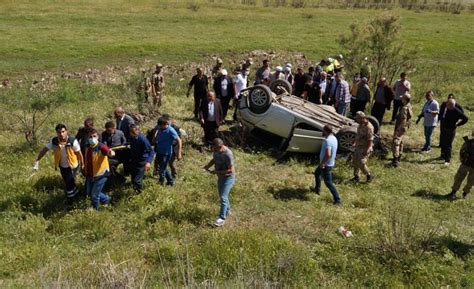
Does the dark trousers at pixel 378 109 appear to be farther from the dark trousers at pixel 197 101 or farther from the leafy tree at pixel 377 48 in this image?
the dark trousers at pixel 197 101

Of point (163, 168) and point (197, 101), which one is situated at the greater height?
point (197, 101)

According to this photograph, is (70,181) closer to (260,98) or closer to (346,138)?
(260,98)

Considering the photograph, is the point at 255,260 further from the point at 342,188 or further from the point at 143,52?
the point at 143,52

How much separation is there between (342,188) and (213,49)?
19.6 meters

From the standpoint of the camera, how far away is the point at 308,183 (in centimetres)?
1088

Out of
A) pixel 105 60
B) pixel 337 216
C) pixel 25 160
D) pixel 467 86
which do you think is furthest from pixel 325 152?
pixel 105 60

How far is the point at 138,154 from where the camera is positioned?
9312 millimetres

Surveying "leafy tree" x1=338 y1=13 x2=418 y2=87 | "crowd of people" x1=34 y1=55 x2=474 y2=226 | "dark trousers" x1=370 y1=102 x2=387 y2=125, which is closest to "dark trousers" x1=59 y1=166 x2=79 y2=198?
"crowd of people" x1=34 y1=55 x2=474 y2=226

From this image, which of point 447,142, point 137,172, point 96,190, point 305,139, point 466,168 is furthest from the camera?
point 447,142

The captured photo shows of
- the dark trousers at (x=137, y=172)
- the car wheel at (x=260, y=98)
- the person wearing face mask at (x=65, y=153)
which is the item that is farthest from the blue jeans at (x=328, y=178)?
the person wearing face mask at (x=65, y=153)

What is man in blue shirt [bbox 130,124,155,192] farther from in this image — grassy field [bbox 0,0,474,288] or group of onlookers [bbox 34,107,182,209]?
grassy field [bbox 0,0,474,288]

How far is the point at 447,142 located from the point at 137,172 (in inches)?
305

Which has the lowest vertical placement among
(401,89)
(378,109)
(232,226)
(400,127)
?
(232,226)

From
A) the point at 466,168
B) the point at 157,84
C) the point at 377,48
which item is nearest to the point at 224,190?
the point at 466,168
